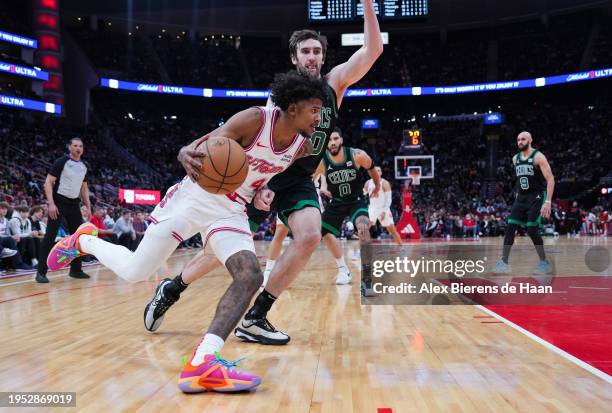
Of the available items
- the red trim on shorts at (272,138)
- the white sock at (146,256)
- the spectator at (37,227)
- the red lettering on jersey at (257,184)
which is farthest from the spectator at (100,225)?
the red trim on shorts at (272,138)

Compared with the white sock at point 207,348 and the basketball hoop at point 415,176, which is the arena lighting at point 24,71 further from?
the white sock at point 207,348

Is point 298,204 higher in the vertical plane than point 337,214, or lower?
higher

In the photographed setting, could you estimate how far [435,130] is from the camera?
3766 cm

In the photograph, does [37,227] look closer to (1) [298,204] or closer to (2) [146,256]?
(2) [146,256]

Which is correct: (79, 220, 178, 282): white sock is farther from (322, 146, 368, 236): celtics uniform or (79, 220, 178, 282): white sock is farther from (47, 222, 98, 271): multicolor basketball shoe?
(322, 146, 368, 236): celtics uniform

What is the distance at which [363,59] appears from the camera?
147 inches

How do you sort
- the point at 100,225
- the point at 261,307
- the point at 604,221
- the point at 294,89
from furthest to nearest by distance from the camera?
the point at 604,221 < the point at 100,225 < the point at 261,307 < the point at 294,89

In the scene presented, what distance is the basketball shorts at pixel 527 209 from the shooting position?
24.4 ft

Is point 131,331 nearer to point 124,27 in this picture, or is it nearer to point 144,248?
point 144,248

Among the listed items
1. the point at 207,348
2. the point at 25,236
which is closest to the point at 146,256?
the point at 207,348

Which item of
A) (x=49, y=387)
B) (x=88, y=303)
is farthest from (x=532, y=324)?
(x=88, y=303)

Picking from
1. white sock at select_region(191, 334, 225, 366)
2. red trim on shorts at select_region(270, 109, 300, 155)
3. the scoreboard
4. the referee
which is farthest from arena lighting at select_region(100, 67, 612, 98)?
white sock at select_region(191, 334, 225, 366)

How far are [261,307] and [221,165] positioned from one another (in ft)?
4.63

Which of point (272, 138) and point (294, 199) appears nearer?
point (272, 138)
